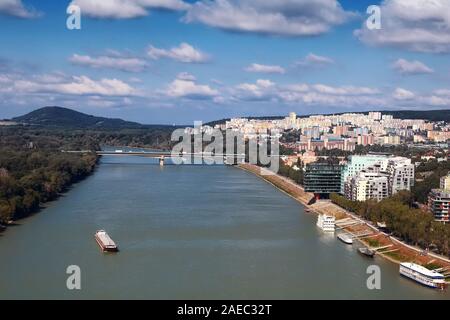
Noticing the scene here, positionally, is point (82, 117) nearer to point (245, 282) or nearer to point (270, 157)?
point (270, 157)

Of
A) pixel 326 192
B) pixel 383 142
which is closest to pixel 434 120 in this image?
pixel 383 142

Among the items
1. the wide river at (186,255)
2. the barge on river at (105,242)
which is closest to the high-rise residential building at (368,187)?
the wide river at (186,255)

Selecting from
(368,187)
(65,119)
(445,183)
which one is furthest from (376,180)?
(65,119)

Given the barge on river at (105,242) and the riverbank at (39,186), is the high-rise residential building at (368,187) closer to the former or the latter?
the barge on river at (105,242)

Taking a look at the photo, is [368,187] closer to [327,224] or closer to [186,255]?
[327,224]

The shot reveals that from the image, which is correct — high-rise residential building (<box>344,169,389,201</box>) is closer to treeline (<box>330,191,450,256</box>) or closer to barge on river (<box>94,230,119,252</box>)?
treeline (<box>330,191,450,256</box>)
